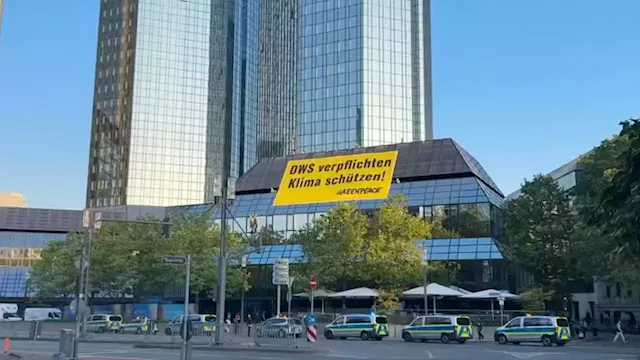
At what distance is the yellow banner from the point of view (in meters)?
64.2

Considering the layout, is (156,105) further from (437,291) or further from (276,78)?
(437,291)

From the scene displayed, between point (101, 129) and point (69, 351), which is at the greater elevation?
point (101, 129)

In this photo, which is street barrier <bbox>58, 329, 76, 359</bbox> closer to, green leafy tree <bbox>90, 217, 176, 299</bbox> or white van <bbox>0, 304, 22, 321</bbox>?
green leafy tree <bbox>90, 217, 176, 299</bbox>

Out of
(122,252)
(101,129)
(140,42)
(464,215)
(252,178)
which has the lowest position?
(122,252)

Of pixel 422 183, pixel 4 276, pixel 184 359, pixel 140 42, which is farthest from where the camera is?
pixel 140 42

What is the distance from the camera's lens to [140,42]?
152 meters

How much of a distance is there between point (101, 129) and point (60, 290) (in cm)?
9959

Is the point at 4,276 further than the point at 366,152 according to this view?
Yes

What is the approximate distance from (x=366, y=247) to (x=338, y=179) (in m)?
17.5

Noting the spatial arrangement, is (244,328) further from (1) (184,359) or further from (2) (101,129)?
(2) (101,129)

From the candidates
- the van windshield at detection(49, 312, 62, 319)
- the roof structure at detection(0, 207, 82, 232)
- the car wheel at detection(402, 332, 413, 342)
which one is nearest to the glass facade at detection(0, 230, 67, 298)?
the roof structure at detection(0, 207, 82, 232)

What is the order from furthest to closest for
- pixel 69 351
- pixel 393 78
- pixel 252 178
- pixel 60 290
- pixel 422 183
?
pixel 393 78 → pixel 252 178 → pixel 422 183 → pixel 60 290 → pixel 69 351

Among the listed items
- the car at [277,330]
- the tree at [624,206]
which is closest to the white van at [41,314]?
the car at [277,330]

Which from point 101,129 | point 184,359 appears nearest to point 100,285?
point 184,359
